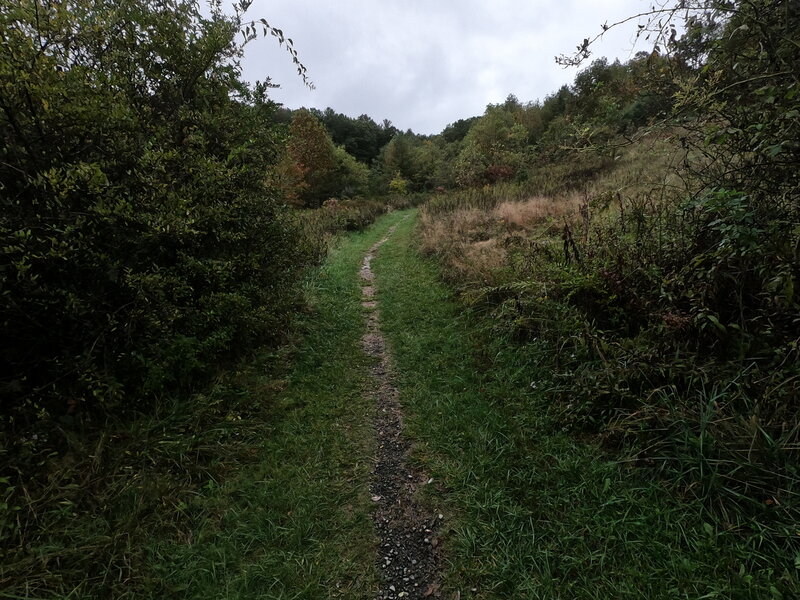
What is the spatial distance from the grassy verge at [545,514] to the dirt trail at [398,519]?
0.48ft

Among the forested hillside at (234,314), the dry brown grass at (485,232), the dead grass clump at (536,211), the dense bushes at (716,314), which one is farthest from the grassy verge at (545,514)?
the dead grass clump at (536,211)

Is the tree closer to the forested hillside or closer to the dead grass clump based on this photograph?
the dead grass clump

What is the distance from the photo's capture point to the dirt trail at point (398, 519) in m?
2.29

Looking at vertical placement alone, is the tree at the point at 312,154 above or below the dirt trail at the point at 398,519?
above

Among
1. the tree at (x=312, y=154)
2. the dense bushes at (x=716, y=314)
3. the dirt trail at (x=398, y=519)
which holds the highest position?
the tree at (x=312, y=154)

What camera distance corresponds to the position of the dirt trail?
7.52 feet

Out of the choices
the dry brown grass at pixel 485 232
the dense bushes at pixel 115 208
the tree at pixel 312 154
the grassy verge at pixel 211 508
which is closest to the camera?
the grassy verge at pixel 211 508

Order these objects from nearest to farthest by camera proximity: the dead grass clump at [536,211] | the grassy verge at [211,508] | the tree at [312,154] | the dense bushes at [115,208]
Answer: the grassy verge at [211,508], the dense bushes at [115,208], the dead grass clump at [536,211], the tree at [312,154]

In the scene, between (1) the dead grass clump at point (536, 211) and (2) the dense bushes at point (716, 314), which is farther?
(1) the dead grass clump at point (536, 211)

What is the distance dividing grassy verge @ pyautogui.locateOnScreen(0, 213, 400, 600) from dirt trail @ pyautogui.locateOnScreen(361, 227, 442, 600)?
114 mm

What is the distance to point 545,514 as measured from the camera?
2.54 metres

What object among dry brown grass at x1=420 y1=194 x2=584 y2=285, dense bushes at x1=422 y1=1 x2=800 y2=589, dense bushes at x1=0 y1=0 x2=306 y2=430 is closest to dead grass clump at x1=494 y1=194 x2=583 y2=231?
dry brown grass at x1=420 y1=194 x2=584 y2=285

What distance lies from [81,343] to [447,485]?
3554 millimetres

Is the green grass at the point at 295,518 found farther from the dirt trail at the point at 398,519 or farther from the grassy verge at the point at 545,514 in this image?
the grassy verge at the point at 545,514
